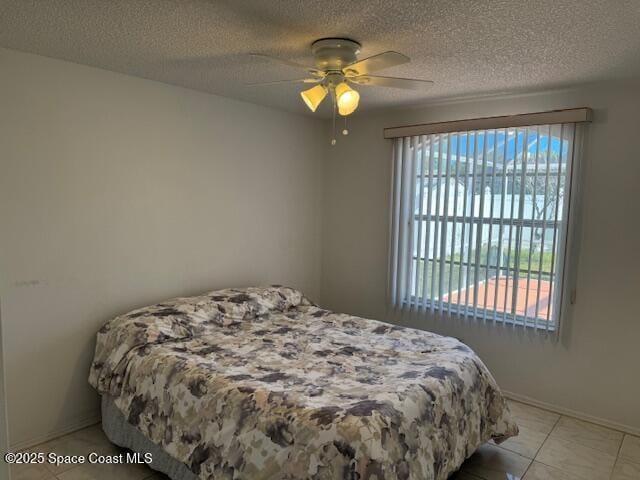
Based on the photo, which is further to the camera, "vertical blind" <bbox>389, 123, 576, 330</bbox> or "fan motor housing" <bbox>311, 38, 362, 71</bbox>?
"vertical blind" <bbox>389, 123, 576, 330</bbox>

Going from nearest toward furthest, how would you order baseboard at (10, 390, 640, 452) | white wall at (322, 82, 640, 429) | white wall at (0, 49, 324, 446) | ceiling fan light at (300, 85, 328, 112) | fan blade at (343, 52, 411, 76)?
fan blade at (343, 52, 411, 76) → ceiling fan light at (300, 85, 328, 112) → white wall at (0, 49, 324, 446) → baseboard at (10, 390, 640, 452) → white wall at (322, 82, 640, 429)

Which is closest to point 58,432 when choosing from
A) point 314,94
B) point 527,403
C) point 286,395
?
point 286,395

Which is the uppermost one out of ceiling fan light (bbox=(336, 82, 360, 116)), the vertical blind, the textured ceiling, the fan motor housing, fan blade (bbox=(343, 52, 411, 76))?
the textured ceiling

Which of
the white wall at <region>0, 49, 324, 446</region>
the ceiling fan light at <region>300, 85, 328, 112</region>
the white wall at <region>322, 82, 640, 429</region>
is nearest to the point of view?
the ceiling fan light at <region>300, 85, 328, 112</region>

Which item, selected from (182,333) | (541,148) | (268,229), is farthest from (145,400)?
(541,148)

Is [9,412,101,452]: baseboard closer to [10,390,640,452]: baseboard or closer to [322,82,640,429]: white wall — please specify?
[10,390,640,452]: baseboard

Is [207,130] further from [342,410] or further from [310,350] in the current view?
[342,410]

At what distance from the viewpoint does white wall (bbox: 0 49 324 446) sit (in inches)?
101

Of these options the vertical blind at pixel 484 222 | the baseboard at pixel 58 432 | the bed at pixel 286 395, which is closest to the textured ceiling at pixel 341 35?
the vertical blind at pixel 484 222

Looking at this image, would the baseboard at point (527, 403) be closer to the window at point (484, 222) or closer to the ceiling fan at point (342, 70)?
the window at point (484, 222)

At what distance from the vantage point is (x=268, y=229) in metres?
3.97

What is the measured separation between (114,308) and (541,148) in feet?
10.2

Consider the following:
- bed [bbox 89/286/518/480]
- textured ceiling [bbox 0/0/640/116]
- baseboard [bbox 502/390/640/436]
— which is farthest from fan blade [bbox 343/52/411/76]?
baseboard [bbox 502/390/640/436]

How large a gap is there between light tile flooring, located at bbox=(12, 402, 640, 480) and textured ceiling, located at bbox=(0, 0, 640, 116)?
2.25m
